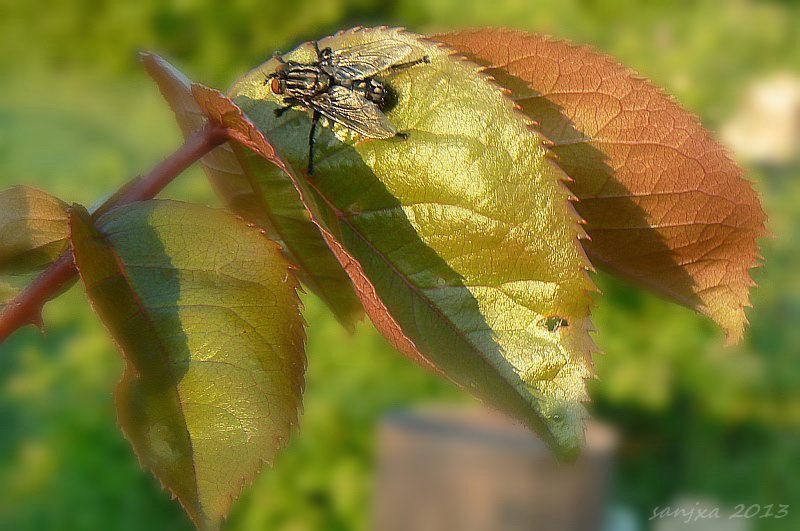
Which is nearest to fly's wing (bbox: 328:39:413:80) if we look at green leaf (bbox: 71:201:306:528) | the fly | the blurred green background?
the fly

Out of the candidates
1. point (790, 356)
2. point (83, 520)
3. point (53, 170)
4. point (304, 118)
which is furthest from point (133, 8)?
point (304, 118)

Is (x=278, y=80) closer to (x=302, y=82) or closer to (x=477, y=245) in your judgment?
(x=302, y=82)

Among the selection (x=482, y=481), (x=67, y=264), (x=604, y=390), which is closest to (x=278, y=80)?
(x=67, y=264)

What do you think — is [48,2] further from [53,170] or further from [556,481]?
[556,481]

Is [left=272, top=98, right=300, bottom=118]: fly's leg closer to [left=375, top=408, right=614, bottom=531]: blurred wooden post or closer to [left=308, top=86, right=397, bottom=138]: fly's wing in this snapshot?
[left=308, top=86, right=397, bottom=138]: fly's wing

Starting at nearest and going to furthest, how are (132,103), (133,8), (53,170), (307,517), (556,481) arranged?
1. (556,481)
2. (307,517)
3. (53,170)
4. (133,8)
5. (132,103)

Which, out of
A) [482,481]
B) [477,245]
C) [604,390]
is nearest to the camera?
[477,245]

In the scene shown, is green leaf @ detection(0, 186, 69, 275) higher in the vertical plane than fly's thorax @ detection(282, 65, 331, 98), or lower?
lower
